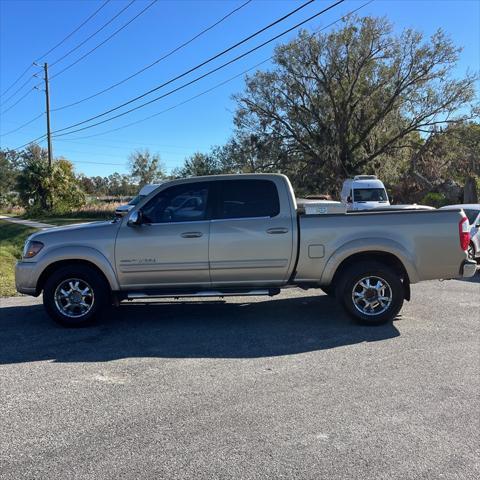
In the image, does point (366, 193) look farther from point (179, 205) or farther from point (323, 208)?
point (179, 205)

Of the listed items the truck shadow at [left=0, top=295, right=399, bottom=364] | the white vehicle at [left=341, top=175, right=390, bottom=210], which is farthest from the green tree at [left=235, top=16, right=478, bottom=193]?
the truck shadow at [left=0, top=295, right=399, bottom=364]

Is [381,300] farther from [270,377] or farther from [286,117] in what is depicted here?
[286,117]

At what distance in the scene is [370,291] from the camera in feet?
22.1

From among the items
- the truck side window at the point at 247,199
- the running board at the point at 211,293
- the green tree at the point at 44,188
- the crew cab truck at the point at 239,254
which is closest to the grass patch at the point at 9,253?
the crew cab truck at the point at 239,254

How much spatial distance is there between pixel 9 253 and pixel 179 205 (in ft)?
33.2

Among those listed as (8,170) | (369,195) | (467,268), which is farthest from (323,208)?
(8,170)

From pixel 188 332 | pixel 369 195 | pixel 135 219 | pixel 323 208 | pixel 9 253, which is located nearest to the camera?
pixel 188 332

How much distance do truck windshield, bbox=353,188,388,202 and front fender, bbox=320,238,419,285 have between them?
18505 millimetres

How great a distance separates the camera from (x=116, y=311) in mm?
7762

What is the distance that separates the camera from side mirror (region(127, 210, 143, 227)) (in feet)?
21.7

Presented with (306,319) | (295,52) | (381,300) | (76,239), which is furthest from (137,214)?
(295,52)

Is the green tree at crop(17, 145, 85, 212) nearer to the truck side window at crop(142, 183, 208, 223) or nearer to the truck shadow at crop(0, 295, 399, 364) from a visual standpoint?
the truck shadow at crop(0, 295, 399, 364)

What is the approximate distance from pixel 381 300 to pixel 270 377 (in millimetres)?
2421

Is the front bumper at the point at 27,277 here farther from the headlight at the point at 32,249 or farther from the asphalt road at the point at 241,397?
the asphalt road at the point at 241,397
